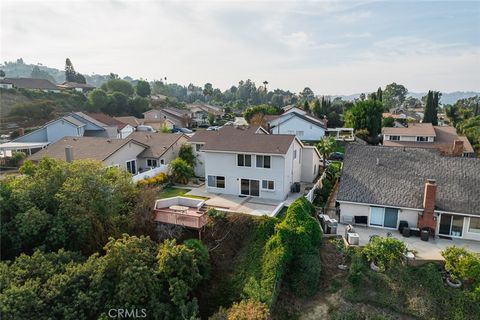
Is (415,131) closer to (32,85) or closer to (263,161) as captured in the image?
(263,161)

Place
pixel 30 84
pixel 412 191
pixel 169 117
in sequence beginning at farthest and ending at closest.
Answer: pixel 30 84, pixel 169 117, pixel 412 191

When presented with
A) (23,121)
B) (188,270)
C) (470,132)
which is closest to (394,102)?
(470,132)

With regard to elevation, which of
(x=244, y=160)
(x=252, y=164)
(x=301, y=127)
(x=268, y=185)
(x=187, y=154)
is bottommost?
Answer: (x=268, y=185)

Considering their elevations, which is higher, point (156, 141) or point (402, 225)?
point (156, 141)

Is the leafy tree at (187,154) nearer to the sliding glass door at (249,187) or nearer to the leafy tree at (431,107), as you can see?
the sliding glass door at (249,187)

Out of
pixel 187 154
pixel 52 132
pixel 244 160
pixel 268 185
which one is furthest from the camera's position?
pixel 52 132

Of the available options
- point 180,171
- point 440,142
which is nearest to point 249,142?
point 180,171

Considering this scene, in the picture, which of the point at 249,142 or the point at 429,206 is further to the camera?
the point at 249,142
